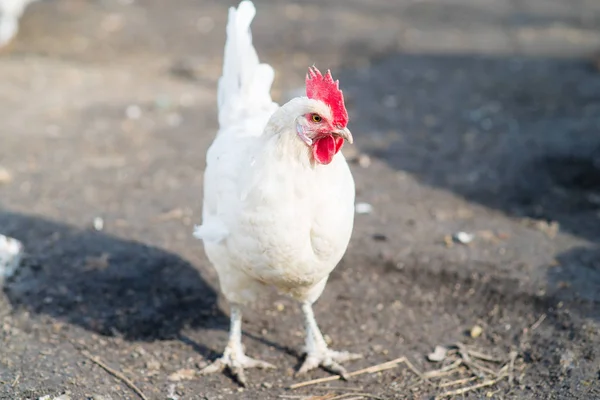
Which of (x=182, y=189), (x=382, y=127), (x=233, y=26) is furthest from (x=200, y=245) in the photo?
(x=382, y=127)

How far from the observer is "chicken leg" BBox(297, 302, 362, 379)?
155 inches

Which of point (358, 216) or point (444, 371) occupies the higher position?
point (358, 216)

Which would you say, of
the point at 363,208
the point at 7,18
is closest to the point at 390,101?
the point at 363,208

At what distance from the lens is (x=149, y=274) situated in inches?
184

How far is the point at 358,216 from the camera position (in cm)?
534

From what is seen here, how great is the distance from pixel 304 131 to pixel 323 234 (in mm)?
486

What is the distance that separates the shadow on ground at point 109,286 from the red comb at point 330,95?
177 cm

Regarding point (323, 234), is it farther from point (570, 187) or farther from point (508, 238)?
point (570, 187)

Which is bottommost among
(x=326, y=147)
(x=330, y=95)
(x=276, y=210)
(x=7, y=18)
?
(x=7, y=18)

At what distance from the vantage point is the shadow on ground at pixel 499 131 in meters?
5.58

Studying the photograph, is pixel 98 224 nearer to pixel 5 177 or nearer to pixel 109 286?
pixel 109 286

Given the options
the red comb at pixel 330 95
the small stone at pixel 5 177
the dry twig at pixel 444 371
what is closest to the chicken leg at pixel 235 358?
the dry twig at pixel 444 371

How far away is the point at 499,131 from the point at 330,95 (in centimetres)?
438

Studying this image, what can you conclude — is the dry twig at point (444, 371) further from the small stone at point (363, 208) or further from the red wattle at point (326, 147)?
the small stone at point (363, 208)
